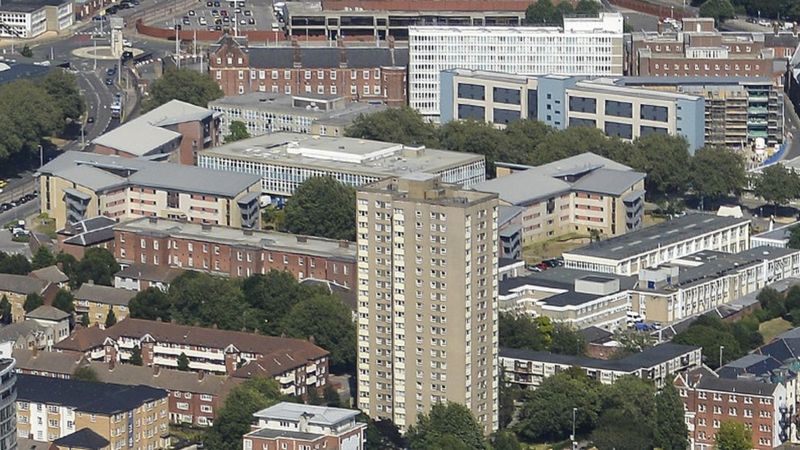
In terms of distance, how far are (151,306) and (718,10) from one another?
53331 mm

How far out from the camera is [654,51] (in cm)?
12925

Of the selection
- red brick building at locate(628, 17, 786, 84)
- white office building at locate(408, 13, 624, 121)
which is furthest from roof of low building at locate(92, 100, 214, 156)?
red brick building at locate(628, 17, 786, 84)

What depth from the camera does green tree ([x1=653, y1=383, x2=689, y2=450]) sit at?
287 feet

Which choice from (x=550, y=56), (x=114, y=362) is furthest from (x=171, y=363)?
(x=550, y=56)

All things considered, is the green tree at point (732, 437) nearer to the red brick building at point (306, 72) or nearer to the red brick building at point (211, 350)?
the red brick building at point (211, 350)

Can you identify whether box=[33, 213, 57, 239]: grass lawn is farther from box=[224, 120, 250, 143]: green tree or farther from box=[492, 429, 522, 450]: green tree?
box=[492, 429, 522, 450]: green tree

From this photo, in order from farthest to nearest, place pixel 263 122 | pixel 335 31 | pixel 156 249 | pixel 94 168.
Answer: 1. pixel 335 31
2. pixel 263 122
3. pixel 94 168
4. pixel 156 249

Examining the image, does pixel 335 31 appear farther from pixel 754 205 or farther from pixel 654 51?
pixel 754 205

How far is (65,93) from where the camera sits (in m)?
126

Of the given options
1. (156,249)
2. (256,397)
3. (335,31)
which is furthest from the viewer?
(335,31)

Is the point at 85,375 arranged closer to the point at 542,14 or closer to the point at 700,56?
the point at 700,56

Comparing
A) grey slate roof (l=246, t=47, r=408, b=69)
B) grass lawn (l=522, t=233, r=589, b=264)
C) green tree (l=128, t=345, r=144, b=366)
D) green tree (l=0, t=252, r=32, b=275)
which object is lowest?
grass lawn (l=522, t=233, r=589, b=264)

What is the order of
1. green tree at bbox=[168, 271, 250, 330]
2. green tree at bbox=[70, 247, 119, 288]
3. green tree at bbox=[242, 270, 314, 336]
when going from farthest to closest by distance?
1. green tree at bbox=[70, 247, 119, 288]
2. green tree at bbox=[242, 270, 314, 336]
3. green tree at bbox=[168, 271, 250, 330]

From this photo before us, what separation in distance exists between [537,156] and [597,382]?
28.0m
